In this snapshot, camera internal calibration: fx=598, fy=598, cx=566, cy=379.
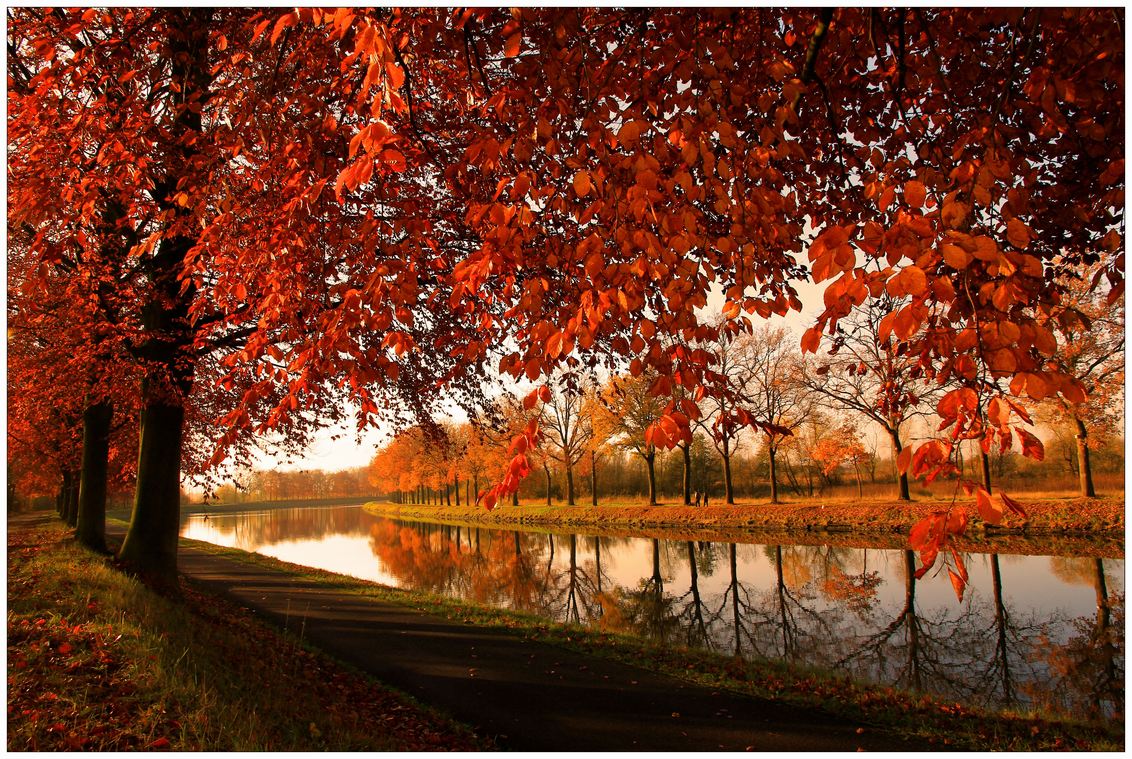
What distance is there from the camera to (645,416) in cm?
3366

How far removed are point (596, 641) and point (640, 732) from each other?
13.4 ft

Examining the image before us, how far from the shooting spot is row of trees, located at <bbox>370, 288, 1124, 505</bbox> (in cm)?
707

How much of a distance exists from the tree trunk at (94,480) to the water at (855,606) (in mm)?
8103

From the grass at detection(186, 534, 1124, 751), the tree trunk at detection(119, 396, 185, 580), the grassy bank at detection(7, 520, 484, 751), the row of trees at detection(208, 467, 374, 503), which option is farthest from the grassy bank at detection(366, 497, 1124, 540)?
the row of trees at detection(208, 467, 374, 503)

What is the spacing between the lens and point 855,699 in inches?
287

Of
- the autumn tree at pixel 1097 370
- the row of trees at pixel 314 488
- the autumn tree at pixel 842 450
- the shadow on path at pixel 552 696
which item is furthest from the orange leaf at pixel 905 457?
the row of trees at pixel 314 488

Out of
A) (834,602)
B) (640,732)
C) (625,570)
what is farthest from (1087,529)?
(640,732)

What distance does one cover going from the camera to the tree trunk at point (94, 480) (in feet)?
41.1

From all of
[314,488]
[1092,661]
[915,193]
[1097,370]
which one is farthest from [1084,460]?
[314,488]

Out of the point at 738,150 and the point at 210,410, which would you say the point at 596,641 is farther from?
the point at 210,410

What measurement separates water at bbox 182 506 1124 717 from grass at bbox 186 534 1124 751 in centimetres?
94

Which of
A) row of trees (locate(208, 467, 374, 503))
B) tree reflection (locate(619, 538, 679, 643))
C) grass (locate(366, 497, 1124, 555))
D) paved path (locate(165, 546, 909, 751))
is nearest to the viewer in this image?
paved path (locate(165, 546, 909, 751))

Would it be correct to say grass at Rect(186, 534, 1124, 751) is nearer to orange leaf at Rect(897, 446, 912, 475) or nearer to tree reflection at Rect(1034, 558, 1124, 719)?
tree reflection at Rect(1034, 558, 1124, 719)

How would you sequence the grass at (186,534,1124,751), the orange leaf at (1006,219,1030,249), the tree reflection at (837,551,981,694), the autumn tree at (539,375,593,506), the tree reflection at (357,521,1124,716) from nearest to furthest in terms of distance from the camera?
the orange leaf at (1006,219,1030,249) → the grass at (186,534,1124,751) → the tree reflection at (837,551,981,694) → the tree reflection at (357,521,1124,716) → the autumn tree at (539,375,593,506)
